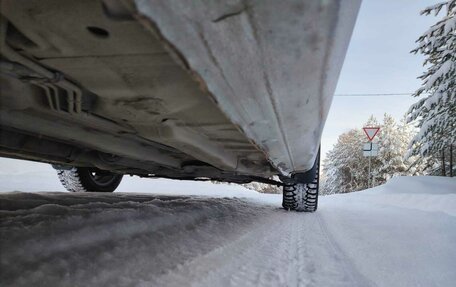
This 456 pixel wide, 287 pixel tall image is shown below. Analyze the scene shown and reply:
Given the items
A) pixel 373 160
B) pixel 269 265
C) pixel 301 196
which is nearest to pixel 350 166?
pixel 373 160

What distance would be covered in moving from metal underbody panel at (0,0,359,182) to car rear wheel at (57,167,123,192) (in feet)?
7.00

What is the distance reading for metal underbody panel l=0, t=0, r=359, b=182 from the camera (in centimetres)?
51

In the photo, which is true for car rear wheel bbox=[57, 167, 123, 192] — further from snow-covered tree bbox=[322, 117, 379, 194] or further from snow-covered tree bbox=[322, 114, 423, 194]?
snow-covered tree bbox=[322, 117, 379, 194]

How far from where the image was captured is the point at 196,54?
538 mm

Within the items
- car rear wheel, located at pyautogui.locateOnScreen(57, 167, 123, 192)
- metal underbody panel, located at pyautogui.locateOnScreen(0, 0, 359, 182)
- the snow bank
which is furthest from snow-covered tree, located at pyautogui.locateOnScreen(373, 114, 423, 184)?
metal underbody panel, located at pyautogui.locateOnScreen(0, 0, 359, 182)

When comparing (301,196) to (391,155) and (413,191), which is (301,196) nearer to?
(413,191)

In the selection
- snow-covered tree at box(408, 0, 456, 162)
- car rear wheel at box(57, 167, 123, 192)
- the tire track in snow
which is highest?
snow-covered tree at box(408, 0, 456, 162)

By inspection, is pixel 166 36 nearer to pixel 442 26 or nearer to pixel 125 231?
pixel 125 231

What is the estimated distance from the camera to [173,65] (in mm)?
723

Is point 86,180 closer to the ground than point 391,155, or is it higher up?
closer to the ground

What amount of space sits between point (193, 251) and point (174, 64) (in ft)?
3.54

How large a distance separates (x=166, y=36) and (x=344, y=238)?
6.87 ft

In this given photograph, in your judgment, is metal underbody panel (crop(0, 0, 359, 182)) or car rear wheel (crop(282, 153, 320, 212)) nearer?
metal underbody panel (crop(0, 0, 359, 182))

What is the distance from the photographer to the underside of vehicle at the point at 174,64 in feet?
1.68
